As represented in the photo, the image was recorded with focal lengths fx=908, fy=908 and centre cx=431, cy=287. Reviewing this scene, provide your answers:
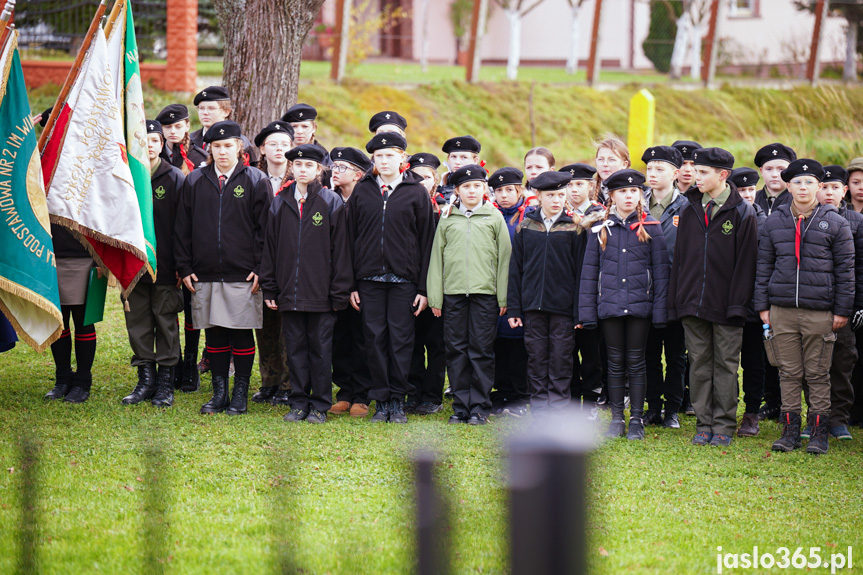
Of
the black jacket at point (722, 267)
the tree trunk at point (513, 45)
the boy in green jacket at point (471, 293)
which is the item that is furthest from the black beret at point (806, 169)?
the tree trunk at point (513, 45)

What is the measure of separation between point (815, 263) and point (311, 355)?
11.8ft

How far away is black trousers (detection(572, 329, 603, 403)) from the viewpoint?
709cm

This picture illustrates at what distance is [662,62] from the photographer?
84.4 ft

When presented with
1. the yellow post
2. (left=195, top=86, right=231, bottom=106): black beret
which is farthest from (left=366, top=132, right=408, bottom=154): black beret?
the yellow post

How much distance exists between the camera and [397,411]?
6.82 metres

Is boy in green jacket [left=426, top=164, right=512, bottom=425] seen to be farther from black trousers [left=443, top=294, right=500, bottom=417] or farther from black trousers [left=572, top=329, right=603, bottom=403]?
black trousers [left=572, top=329, right=603, bottom=403]

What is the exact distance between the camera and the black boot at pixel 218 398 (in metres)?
6.73

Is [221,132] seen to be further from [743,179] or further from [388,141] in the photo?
[743,179]

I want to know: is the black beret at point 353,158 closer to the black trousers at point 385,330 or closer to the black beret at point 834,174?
the black trousers at point 385,330

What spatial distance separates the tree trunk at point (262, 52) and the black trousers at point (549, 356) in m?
3.56

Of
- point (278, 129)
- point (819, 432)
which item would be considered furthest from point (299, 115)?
point (819, 432)

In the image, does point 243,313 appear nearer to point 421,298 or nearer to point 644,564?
point 421,298

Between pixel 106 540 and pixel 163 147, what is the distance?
161 inches

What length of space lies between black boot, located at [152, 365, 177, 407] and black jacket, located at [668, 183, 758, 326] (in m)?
3.82
